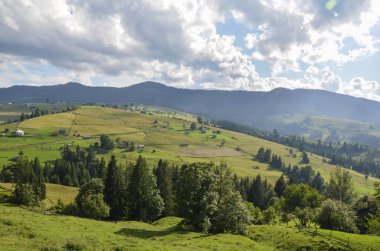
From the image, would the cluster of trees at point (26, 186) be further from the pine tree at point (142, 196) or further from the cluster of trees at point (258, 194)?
the cluster of trees at point (258, 194)

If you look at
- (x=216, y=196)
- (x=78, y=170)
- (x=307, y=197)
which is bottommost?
(x=78, y=170)

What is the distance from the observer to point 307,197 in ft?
363

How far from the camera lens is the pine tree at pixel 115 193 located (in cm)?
9619

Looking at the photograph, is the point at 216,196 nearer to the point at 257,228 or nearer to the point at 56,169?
the point at 257,228

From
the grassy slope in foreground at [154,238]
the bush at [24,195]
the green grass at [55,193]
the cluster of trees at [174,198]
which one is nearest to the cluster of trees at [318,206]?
the grassy slope in foreground at [154,238]

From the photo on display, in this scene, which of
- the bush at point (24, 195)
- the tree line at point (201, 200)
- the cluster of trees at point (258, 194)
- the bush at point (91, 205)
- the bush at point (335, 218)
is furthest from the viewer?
the cluster of trees at point (258, 194)

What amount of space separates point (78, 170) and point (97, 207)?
108 meters

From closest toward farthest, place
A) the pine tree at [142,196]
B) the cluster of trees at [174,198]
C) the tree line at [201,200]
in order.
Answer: the cluster of trees at [174,198] → the tree line at [201,200] → the pine tree at [142,196]

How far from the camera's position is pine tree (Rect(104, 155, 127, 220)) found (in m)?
96.2

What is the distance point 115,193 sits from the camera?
96938 millimetres

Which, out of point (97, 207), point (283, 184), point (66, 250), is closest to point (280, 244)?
point (66, 250)

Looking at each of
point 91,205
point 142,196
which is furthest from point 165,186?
point 91,205

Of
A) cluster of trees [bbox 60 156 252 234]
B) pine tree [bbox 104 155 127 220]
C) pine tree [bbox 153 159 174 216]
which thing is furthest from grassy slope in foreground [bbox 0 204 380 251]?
pine tree [bbox 153 159 174 216]

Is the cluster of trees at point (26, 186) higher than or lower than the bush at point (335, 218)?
lower
